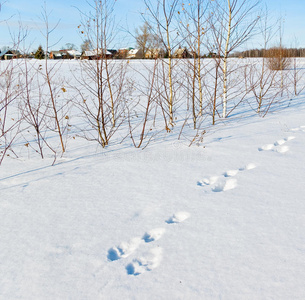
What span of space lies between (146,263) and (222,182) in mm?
1421

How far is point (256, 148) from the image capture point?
3.91m

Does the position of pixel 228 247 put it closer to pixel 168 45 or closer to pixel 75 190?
pixel 75 190

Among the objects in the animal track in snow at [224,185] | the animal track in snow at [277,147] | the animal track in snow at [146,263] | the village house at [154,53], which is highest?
the village house at [154,53]

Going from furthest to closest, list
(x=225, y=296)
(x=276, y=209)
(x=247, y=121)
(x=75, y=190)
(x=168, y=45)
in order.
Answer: (x=247, y=121) → (x=168, y=45) → (x=75, y=190) → (x=276, y=209) → (x=225, y=296)

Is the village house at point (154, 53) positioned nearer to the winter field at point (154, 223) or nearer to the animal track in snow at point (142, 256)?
the winter field at point (154, 223)

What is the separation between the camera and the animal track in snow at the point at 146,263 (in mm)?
1702

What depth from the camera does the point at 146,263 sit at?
69.2 inches

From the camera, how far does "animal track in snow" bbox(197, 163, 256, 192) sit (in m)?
2.75

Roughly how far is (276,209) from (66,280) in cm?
175

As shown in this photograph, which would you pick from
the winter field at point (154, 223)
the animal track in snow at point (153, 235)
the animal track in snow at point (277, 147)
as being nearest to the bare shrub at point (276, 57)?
the animal track in snow at point (277, 147)

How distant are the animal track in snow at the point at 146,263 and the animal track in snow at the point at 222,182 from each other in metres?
1.11

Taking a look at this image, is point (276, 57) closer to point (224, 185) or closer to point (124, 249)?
point (224, 185)

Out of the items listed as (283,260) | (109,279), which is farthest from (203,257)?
(109,279)

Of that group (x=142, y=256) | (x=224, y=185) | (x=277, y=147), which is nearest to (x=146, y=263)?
(x=142, y=256)
